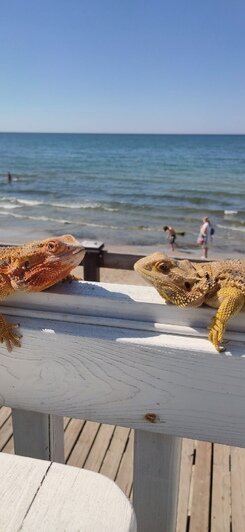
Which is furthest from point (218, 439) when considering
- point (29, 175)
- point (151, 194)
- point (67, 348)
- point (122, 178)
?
point (29, 175)

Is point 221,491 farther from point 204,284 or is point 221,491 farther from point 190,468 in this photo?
point 204,284

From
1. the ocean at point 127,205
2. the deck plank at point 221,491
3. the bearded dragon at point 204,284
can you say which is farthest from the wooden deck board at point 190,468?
the ocean at point 127,205

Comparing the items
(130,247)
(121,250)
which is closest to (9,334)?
(121,250)

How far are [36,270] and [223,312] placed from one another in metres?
0.42

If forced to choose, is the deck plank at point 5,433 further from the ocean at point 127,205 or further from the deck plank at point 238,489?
the ocean at point 127,205

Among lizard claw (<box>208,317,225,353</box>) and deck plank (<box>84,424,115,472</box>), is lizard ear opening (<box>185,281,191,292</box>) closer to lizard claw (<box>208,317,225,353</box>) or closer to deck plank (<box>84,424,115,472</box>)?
lizard claw (<box>208,317,225,353</box>)

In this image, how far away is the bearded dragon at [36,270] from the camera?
1.05 m

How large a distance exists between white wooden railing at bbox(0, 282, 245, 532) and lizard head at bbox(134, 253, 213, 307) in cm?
3

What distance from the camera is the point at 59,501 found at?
898mm

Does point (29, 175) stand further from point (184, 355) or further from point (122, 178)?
point (184, 355)

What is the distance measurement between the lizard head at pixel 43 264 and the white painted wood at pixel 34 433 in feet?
1.21

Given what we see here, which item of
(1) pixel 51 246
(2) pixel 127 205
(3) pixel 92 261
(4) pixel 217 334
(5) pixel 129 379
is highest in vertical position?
(1) pixel 51 246

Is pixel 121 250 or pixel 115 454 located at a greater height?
pixel 115 454

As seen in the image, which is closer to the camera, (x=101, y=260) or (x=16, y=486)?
(x=16, y=486)
